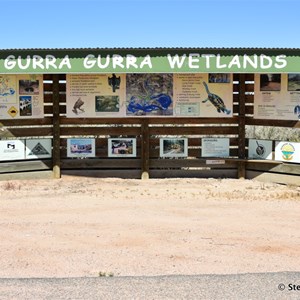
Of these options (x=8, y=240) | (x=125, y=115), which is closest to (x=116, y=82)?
(x=125, y=115)

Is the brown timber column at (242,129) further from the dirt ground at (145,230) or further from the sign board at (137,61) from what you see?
the dirt ground at (145,230)

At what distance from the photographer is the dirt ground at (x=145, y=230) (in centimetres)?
661

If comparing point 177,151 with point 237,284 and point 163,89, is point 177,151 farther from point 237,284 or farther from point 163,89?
point 237,284

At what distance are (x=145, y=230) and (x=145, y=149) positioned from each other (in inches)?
261

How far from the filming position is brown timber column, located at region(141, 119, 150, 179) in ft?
48.6

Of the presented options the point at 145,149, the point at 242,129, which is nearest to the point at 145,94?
the point at 145,149

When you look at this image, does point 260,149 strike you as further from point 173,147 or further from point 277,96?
point 173,147

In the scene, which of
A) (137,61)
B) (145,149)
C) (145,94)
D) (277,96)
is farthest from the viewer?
(145,149)

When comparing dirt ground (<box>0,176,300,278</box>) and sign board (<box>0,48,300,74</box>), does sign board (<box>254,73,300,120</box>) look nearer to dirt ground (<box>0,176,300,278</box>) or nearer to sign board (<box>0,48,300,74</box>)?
sign board (<box>0,48,300,74</box>)

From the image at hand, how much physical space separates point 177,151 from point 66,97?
10.7ft

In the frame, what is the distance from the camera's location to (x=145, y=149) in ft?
49.0

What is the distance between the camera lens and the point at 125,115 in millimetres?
14617

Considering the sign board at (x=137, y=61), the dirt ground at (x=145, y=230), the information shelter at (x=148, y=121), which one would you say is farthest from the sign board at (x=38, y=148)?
the sign board at (x=137, y=61)

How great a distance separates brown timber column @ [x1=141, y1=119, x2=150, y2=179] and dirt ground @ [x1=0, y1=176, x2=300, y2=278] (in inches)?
60.5
